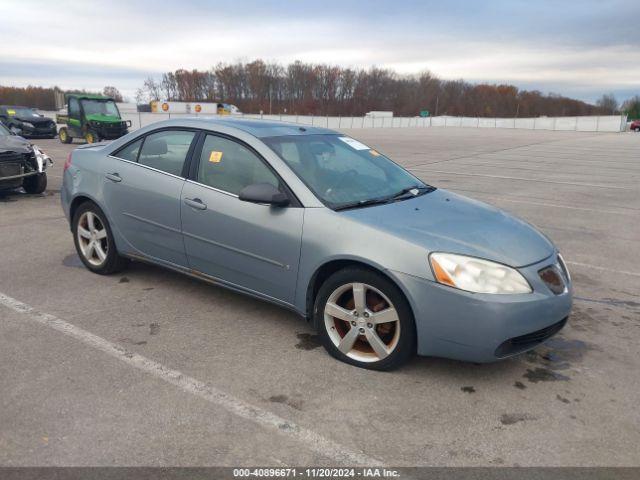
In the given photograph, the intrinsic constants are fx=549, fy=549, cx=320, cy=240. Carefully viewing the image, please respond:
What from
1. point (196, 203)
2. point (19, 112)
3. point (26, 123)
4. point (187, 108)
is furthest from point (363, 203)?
point (187, 108)

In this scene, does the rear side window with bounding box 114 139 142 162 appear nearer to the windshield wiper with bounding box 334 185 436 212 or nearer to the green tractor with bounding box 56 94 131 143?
the windshield wiper with bounding box 334 185 436 212

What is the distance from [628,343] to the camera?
4.00m

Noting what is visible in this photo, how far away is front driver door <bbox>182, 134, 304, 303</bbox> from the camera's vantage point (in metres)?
3.74

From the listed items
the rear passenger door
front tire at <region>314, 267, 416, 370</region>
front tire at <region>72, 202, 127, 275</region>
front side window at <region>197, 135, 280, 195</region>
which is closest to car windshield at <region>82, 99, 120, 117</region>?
front tire at <region>72, 202, 127, 275</region>

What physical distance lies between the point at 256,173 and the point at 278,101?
110 metres

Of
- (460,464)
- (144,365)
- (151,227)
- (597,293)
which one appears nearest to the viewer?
(460,464)

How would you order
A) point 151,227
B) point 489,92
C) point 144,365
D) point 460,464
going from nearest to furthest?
point 460,464 → point 144,365 → point 151,227 → point 489,92

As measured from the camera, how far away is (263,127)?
4.46 metres

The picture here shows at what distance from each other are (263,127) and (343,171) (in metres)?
0.79

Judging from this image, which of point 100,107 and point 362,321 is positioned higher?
point 100,107

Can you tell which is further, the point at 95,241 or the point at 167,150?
the point at 95,241

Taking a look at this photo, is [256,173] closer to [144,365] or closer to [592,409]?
[144,365]

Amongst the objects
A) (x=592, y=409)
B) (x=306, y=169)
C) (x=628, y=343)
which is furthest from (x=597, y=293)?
(x=306, y=169)

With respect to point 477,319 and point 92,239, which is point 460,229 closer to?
point 477,319
